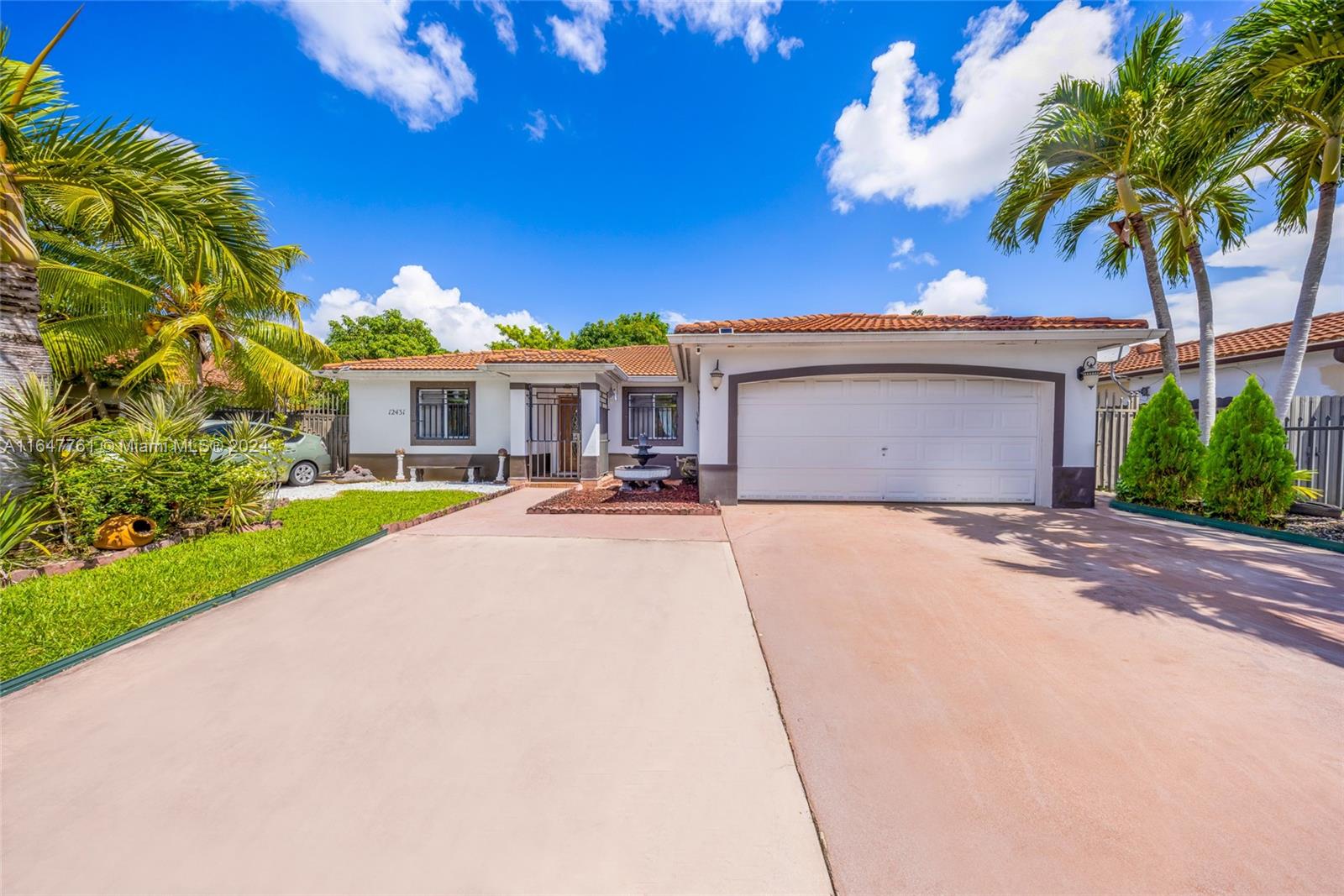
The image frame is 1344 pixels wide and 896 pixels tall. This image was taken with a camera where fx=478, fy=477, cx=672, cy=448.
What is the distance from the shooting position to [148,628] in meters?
3.40

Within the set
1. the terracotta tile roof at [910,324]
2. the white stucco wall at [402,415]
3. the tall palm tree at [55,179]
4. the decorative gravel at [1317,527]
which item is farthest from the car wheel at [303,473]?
the decorative gravel at [1317,527]

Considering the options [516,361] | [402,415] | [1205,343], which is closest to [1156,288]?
[1205,343]

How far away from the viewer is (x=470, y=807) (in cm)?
189

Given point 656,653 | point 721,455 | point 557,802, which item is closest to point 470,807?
point 557,802

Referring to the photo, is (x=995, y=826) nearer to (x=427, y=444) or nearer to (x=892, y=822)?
(x=892, y=822)

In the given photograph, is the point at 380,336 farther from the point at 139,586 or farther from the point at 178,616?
the point at 178,616

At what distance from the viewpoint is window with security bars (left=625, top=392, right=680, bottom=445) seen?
45.7 ft

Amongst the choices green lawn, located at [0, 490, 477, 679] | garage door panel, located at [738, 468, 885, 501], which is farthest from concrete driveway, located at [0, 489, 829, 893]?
garage door panel, located at [738, 468, 885, 501]

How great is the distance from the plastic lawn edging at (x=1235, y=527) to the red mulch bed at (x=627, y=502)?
23.8 ft

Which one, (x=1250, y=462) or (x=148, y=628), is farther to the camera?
(x=1250, y=462)

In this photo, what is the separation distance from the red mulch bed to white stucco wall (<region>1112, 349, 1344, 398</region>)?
10.9 meters

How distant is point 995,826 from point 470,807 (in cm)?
203

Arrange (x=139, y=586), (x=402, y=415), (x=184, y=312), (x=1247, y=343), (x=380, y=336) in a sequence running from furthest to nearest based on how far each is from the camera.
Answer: (x=380, y=336)
(x=402, y=415)
(x=1247, y=343)
(x=184, y=312)
(x=139, y=586)

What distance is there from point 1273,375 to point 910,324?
9.70 meters
